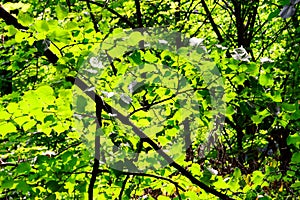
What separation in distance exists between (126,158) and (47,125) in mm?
596

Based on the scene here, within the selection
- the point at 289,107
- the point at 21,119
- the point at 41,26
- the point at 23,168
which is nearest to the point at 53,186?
the point at 23,168

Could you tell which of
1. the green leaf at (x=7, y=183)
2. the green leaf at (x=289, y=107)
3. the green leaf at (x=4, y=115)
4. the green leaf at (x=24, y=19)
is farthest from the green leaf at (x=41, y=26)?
the green leaf at (x=289, y=107)

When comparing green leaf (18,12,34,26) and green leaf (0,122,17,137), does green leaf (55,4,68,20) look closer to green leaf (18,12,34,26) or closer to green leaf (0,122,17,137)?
green leaf (18,12,34,26)

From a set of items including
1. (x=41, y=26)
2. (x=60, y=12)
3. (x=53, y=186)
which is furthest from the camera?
(x=53, y=186)

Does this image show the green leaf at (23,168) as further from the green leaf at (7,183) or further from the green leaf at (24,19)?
the green leaf at (24,19)

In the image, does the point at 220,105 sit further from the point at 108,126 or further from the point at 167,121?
the point at 108,126

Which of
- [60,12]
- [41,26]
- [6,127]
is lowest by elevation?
[6,127]

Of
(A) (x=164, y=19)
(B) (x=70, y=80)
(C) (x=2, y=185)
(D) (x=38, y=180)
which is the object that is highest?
(A) (x=164, y=19)

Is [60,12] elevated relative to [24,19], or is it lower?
elevated

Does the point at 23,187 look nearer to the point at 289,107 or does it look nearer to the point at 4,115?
the point at 4,115

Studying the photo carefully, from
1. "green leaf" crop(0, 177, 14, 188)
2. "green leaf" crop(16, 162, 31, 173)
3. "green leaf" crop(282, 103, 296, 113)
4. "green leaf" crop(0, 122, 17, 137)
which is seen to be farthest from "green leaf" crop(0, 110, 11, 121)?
"green leaf" crop(282, 103, 296, 113)

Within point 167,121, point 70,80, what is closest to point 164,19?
point 167,121

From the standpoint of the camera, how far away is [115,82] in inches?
88.1

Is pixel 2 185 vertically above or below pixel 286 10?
below
